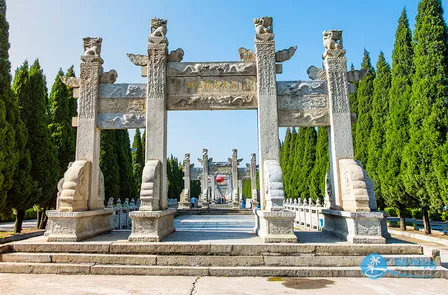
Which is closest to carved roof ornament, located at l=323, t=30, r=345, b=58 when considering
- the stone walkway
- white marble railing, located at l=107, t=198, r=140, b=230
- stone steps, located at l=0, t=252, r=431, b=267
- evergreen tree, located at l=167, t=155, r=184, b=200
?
stone steps, located at l=0, t=252, r=431, b=267

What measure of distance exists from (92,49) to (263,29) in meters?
4.18

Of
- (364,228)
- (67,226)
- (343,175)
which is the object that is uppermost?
(343,175)

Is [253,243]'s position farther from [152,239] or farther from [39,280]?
[39,280]

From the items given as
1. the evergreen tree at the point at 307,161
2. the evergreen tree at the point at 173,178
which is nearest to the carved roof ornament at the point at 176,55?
the evergreen tree at the point at 307,161

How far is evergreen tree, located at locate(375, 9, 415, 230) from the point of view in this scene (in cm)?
1331

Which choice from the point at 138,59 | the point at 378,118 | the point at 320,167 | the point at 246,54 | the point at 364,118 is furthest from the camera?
the point at 320,167

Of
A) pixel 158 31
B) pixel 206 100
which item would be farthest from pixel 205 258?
pixel 158 31

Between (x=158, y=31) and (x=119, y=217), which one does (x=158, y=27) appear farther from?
(x=119, y=217)

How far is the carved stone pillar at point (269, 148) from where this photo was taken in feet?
20.9

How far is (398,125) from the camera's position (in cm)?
1352

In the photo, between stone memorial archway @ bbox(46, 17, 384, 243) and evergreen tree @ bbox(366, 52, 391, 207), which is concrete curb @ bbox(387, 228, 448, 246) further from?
stone memorial archway @ bbox(46, 17, 384, 243)

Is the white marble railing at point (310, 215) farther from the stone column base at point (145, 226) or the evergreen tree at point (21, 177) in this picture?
the evergreen tree at point (21, 177)

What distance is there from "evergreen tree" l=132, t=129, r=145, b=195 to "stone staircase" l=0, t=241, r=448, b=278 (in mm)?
18552

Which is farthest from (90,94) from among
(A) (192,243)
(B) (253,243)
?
(B) (253,243)
